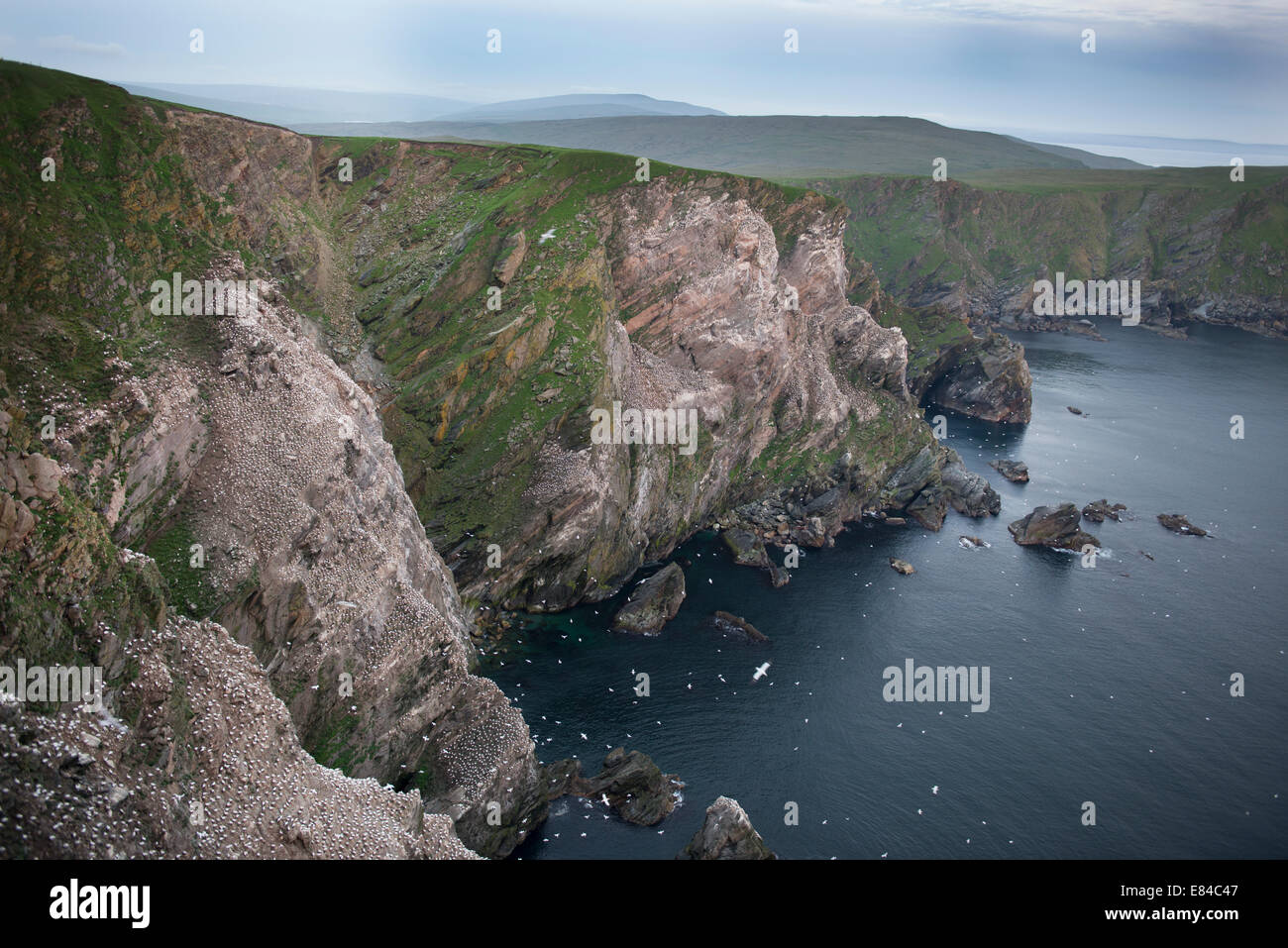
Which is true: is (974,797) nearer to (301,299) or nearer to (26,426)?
(26,426)

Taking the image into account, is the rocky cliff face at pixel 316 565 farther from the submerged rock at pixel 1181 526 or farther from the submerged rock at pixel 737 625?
the submerged rock at pixel 1181 526

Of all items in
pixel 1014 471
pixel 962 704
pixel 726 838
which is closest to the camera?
pixel 726 838

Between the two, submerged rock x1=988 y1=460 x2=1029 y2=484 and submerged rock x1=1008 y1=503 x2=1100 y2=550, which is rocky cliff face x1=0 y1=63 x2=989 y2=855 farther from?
submerged rock x1=988 y1=460 x2=1029 y2=484

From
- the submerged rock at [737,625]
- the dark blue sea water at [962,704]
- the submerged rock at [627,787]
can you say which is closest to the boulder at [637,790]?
the submerged rock at [627,787]

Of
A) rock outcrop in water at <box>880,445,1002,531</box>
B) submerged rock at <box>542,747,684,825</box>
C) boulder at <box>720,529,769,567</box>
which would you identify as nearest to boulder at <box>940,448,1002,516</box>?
rock outcrop in water at <box>880,445,1002,531</box>

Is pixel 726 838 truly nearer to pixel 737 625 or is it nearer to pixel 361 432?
pixel 737 625

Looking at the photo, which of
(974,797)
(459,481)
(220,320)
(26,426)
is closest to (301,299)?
(459,481)

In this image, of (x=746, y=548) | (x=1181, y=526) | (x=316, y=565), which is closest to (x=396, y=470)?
(x=316, y=565)

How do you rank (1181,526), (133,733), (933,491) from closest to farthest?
(133,733), (1181,526), (933,491)
